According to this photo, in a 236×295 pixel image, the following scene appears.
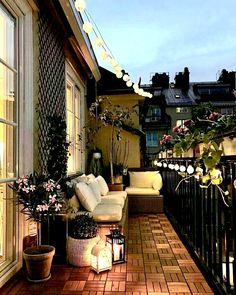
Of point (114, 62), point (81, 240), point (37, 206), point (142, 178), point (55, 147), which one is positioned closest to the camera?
point (37, 206)

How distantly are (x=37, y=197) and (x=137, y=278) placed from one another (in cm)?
119

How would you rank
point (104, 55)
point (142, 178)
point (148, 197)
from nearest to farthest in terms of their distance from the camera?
1. point (104, 55)
2. point (148, 197)
3. point (142, 178)

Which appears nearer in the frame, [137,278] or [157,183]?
[137,278]

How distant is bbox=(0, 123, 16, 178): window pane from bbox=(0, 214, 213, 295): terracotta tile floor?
100 centimetres

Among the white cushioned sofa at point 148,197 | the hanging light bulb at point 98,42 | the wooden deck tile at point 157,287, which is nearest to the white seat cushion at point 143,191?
the white cushioned sofa at point 148,197

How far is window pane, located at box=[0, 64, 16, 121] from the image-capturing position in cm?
288

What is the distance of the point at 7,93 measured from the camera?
2.99m

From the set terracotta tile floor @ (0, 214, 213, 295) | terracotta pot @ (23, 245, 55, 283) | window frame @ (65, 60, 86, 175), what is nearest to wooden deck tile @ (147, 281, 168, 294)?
terracotta tile floor @ (0, 214, 213, 295)

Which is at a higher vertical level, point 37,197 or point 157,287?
point 37,197

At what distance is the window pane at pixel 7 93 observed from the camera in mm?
2885

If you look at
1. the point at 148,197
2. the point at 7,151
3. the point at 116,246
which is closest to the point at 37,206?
the point at 7,151

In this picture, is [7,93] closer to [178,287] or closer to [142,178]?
[178,287]

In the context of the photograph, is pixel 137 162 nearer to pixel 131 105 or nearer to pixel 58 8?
pixel 131 105

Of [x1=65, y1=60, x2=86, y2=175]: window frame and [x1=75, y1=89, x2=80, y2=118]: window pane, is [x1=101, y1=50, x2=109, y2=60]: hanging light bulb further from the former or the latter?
[x1=75, y1=89, x2=80, y2=118]: window pane
